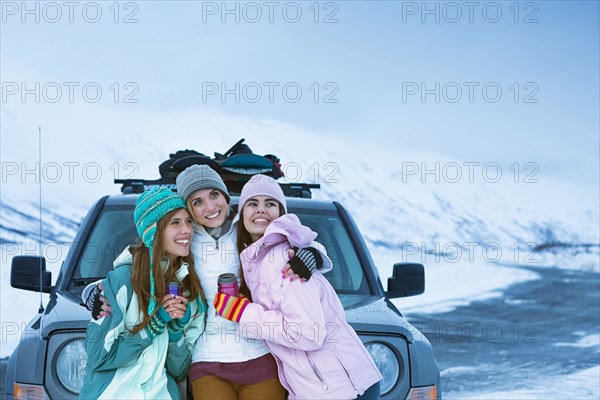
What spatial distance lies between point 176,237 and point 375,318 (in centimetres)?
109

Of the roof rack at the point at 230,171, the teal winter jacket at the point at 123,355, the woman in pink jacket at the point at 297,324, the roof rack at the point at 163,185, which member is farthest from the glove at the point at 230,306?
the roof rack at the point at 163,185

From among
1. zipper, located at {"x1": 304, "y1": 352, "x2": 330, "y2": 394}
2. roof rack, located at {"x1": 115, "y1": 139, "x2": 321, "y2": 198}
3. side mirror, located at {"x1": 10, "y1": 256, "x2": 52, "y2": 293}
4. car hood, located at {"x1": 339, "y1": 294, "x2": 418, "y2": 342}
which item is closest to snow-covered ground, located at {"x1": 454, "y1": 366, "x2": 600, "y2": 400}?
roof rack, located at {"x1": 115, "y1": 139, "x2": 321, "y2": 198}

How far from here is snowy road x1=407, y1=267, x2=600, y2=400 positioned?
7172 millimetres

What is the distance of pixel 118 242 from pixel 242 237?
1489mm

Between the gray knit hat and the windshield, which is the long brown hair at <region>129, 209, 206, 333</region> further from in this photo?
the windshield

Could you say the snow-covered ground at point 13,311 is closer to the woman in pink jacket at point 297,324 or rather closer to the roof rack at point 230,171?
the roof rack at point 230,171

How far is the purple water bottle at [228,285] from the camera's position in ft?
9.83

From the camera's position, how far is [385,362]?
3.50m

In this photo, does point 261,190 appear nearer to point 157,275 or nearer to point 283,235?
point 283,235

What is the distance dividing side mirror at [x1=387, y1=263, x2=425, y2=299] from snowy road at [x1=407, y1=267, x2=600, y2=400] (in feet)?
8.95

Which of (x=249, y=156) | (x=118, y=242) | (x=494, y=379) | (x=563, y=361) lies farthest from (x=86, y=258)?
(x=563, y=361)

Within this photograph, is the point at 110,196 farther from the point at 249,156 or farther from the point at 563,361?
the point at 563,361

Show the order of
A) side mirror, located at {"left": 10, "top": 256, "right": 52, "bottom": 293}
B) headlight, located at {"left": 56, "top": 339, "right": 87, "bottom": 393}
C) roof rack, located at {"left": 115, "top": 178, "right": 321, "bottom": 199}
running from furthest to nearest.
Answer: roof rack, located at {"left": 115, "top": 178, "right": 321, "bottom": 199}, side mirror, located at {"left": 10, "top": 256, "right": 52, "bottom": 293}, headlight, located at {"left": 56, "top": 339, "right": 87, "bottom": 393}

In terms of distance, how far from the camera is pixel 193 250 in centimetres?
332
